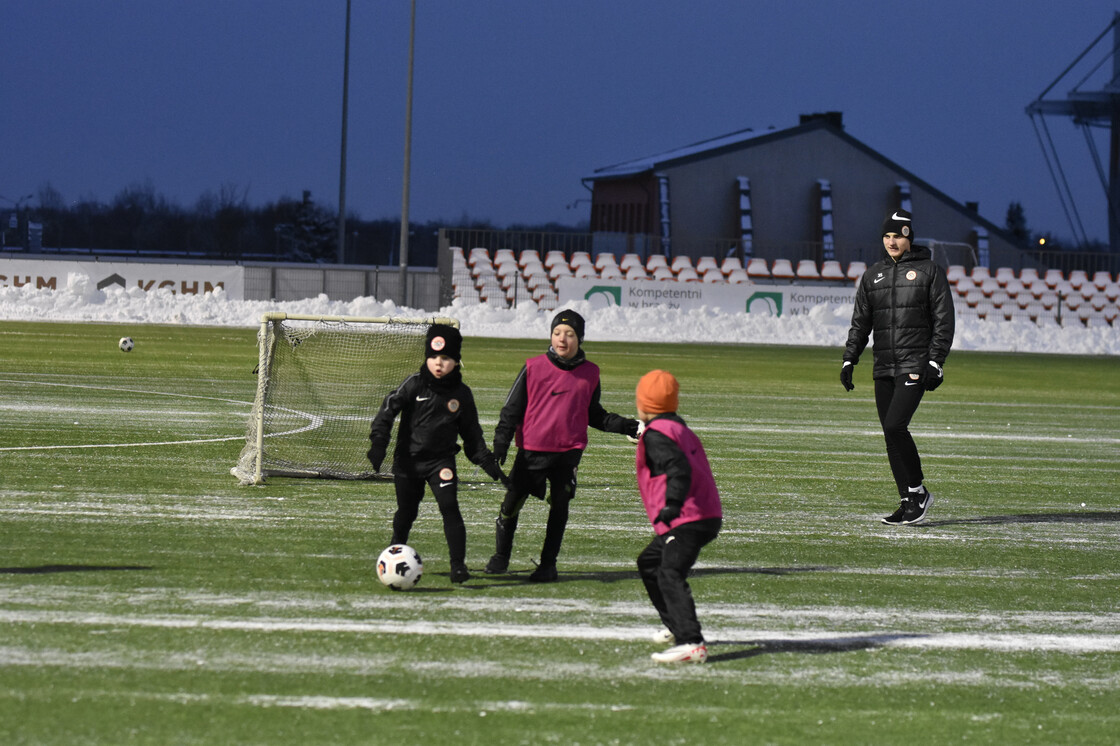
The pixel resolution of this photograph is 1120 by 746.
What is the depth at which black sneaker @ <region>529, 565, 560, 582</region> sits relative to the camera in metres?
6.90

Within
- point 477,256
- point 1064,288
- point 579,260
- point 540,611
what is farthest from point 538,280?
point 540,611

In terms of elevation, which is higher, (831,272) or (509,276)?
(831,272)

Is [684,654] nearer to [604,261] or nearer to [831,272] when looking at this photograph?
[604,261]

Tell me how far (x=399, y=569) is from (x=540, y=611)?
29.9 inches

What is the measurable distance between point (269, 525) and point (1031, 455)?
8.82 metres

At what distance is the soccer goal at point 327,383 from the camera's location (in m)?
10.5

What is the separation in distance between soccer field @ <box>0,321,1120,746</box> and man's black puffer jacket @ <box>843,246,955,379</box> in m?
1.17

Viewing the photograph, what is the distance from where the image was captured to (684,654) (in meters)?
5.37

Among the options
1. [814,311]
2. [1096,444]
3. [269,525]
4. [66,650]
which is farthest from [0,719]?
[814,311]

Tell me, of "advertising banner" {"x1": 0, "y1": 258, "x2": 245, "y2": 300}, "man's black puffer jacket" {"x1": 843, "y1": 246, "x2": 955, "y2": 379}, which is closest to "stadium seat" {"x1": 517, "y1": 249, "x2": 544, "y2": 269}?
"advertising banner" {"x1": 0, "y1": 258, "x2": 245, "y2": 300}

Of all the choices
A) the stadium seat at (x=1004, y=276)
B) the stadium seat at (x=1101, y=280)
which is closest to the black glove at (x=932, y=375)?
the stadium seat at (x=1004, y=276)

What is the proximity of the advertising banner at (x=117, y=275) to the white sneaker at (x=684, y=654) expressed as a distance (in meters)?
37.0

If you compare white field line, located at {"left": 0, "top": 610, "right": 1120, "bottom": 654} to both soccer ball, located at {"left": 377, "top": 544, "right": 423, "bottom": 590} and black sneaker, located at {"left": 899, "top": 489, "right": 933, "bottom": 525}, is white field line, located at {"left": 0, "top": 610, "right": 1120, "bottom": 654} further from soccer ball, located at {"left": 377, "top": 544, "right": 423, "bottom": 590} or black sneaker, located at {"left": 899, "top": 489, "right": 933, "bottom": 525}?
black sneaker, located at {"left": 899, "top": 489, "right": 933, "bottom": 525}

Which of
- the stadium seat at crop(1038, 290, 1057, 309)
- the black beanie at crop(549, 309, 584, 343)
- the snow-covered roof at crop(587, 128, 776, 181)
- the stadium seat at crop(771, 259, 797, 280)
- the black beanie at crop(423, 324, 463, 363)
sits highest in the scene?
the snow-covered roof at crop(587, 128, 776, 181)
